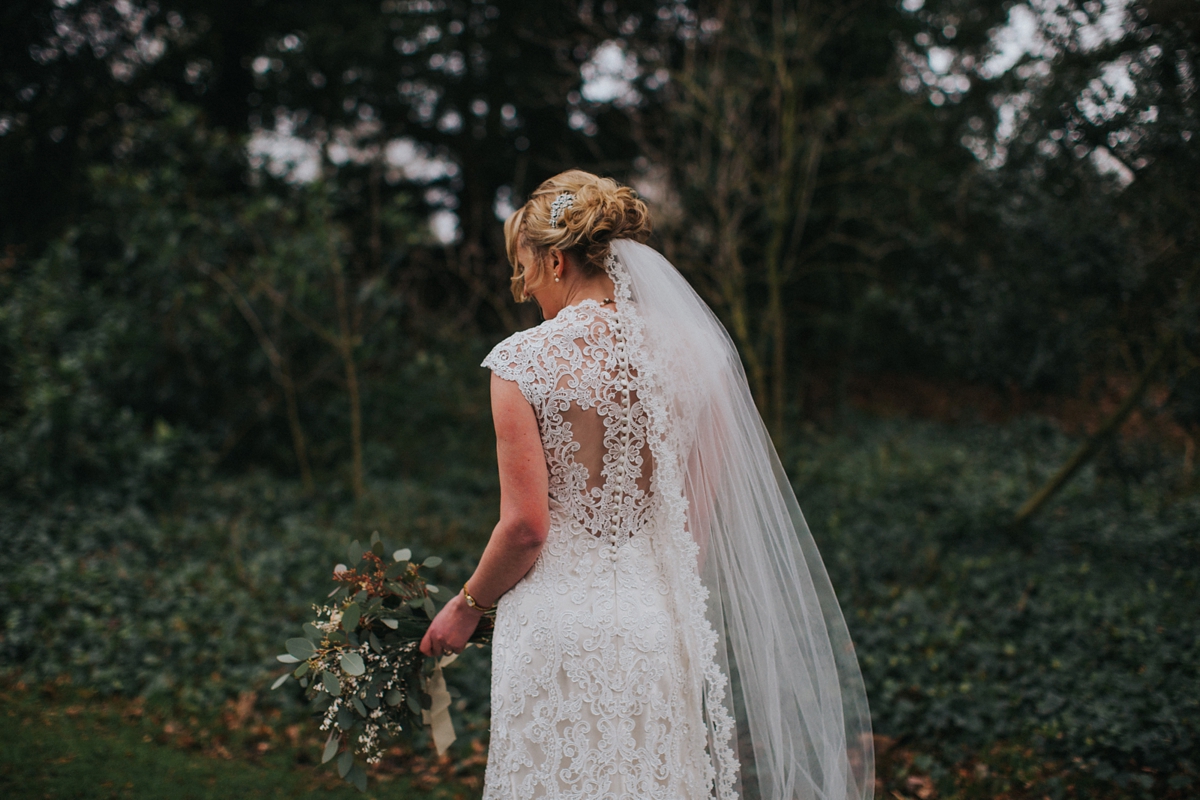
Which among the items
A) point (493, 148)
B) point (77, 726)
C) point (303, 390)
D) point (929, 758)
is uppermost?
point (493, 148)

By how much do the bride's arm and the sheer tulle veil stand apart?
33cm

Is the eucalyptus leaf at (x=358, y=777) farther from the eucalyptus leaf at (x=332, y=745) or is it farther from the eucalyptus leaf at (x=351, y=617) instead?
the eucalyptus leaf at (x=351, y=617)

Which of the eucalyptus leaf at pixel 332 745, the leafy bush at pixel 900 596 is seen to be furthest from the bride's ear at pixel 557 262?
the leafy bush at pixel 900 596

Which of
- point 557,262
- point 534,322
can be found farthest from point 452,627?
point 534,322

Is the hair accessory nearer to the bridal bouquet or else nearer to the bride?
the bride

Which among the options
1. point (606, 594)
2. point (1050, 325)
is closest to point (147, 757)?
point (606, 594)

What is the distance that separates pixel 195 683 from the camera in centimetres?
409

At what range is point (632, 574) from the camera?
6.27 feet

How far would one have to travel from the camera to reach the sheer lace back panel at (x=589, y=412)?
1.79 metres

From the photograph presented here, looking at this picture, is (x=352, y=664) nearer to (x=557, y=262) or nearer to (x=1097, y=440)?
(x=557, y=262)

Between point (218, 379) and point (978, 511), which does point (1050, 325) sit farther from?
point (218, 379)

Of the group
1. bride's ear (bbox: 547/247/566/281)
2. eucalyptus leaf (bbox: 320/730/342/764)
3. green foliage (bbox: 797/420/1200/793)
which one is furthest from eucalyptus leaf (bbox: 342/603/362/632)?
green foliage (bbox: 797/420/1200/793)

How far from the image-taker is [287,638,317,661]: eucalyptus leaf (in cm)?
211

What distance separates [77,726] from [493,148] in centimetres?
1073
